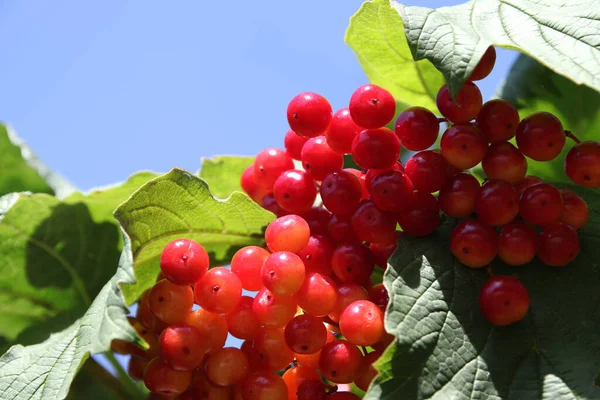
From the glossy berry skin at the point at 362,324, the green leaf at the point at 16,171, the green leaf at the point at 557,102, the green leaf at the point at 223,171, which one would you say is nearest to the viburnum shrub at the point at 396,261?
the glossy berry skin at the point at 362,324

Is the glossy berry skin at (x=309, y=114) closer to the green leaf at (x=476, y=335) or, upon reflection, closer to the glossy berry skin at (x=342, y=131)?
the glossy berry skin at (x=342, y=131)

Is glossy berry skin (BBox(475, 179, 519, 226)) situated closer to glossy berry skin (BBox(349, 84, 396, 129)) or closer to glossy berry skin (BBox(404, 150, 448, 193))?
glossy berry skin (BBox(404, 150, 448, 193))

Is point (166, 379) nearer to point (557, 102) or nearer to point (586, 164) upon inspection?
point (586, 164)

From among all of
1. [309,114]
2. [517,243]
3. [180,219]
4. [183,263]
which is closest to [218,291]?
[183,263]

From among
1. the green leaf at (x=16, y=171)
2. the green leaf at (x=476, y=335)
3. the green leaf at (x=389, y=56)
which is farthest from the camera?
the green leaf at (x=16, y=171)

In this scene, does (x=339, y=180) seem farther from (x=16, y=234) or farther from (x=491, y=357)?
(x=16, y=234)

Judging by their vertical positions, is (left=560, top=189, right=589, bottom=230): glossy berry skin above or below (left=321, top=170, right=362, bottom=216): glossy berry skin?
above

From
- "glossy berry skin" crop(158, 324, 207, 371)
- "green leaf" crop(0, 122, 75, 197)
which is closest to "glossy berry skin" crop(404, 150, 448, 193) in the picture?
"glossy berry skin" crop(158, 324, 207, 371)
